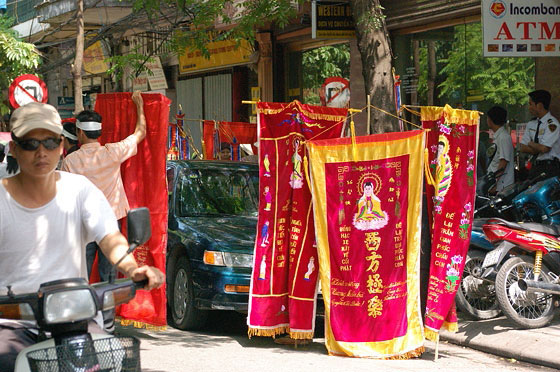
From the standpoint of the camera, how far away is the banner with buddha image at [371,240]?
7.51 m

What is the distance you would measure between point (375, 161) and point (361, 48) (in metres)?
2.19

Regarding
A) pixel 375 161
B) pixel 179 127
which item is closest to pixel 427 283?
pixel 375 161

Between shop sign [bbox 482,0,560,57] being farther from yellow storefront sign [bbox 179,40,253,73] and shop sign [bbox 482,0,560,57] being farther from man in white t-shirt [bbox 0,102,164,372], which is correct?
yellow storefront sign [bbox 179,40,253,73]

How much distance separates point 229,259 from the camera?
8.38 metres

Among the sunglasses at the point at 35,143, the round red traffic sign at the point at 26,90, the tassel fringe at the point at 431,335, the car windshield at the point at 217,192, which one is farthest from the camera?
the round red traffic sign at the point at 26,90

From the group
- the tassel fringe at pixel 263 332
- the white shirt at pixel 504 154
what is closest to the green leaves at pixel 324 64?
the white shirt at pixel 504 154

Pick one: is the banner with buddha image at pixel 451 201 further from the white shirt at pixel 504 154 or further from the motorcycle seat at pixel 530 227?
the white shirt at pixel 504 154

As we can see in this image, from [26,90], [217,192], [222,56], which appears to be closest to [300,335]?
[217,192]

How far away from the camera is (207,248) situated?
848cm

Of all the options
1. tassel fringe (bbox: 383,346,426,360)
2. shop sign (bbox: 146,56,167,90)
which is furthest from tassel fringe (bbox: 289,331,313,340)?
shop sign (bbox: 146,56,167,90)

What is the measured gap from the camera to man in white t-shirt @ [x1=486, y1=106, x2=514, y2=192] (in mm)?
11172

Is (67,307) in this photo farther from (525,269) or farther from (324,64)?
(324,64)

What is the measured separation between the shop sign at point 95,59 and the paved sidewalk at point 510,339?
21435 millimetres

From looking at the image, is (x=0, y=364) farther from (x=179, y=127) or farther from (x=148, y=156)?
(x=179, y=127)
